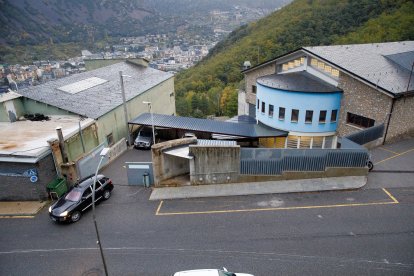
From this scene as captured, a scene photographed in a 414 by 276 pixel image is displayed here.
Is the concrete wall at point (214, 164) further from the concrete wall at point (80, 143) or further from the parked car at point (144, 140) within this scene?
the parked car at point (144, 140)

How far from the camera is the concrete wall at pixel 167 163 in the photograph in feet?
63.5

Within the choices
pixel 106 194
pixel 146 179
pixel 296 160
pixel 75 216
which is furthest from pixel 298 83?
pixel 75 216

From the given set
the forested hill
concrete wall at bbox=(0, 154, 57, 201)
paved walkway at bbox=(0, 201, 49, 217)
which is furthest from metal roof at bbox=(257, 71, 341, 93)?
the forested hill

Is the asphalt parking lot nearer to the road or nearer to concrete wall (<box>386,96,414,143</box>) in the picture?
the road

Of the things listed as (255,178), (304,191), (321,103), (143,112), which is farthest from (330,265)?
(143,112)

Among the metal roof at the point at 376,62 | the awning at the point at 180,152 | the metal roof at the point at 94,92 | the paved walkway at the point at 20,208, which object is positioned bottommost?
the paved walkway at the point at 20,208

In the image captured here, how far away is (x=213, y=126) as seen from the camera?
27.8 metres

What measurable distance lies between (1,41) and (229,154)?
448 ft

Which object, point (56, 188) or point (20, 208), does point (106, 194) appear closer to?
point (56, 188)

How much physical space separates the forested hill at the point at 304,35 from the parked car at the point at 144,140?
49.4 meters

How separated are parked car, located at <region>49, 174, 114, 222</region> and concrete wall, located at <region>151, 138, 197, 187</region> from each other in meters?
3.78

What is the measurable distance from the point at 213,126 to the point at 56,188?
14957 mm

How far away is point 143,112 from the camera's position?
34094mm

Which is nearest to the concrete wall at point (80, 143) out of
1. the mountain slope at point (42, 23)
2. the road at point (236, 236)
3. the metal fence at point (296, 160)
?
the road at point (236, 236)
